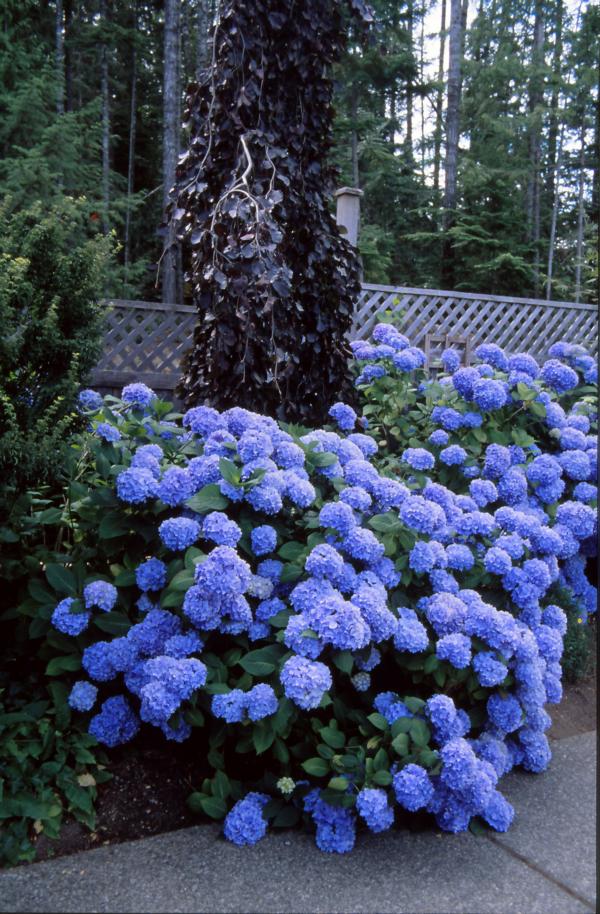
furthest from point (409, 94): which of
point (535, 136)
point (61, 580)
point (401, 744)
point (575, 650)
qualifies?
point (401, 744)

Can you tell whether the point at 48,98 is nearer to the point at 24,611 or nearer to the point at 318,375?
the point at 318,375

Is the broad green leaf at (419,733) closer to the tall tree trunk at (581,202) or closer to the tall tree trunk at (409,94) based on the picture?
→ the tall tree trunk at (581,202)

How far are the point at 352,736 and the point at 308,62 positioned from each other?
3.00 metres

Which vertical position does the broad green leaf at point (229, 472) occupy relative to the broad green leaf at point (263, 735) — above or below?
above

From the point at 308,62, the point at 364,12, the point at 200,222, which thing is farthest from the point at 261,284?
the point at 364,12

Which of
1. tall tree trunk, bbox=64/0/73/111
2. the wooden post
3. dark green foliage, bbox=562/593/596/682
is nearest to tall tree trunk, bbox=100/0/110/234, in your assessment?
tall tree trunk, bbox=64/0/73/111

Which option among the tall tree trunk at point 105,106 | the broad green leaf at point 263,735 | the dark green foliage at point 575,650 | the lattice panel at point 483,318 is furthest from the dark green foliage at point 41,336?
the tall tree trunk at point 105,106

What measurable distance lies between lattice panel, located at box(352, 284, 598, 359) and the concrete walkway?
4.89m

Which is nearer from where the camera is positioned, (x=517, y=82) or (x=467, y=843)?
(x=467, y=843)

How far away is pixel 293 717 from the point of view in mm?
1776

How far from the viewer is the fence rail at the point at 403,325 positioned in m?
5.87

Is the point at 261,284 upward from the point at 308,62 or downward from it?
downward

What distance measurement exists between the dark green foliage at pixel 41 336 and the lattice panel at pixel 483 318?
416 centimetres

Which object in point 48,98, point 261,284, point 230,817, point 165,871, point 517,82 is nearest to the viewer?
point 165,871
